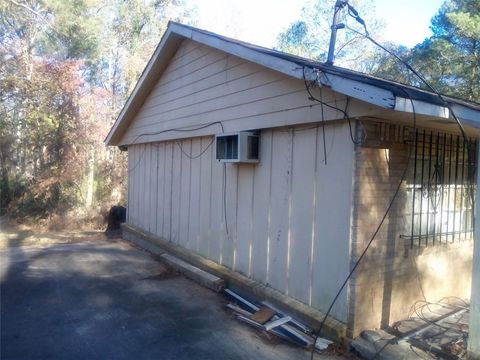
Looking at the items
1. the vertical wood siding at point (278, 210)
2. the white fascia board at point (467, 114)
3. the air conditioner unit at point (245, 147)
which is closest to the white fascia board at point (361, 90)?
the vertical wood siding at point (278, 210)

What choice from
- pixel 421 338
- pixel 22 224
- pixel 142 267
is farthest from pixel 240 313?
pixel 22 224

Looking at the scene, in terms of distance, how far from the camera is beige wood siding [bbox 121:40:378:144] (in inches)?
184

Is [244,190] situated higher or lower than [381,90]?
lower

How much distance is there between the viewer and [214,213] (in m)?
6.54

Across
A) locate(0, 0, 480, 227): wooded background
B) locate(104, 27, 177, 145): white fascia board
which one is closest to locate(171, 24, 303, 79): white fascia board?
locate(104, 27, 177, 145): white fascia board

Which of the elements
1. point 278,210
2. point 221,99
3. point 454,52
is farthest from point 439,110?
point 454,52

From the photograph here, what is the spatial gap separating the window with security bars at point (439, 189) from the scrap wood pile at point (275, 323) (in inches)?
61.1

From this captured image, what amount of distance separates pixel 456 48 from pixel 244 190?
1542cm

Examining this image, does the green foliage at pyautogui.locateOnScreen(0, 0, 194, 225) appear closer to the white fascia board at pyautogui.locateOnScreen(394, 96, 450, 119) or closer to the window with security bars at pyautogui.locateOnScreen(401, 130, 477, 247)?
the window with security bars at pyautogui.locateOnScreen(401, 130, 477, 247)

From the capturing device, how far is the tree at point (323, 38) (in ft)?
81.1

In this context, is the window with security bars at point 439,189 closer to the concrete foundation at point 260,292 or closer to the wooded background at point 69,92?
the concrete foundation at point 260,292

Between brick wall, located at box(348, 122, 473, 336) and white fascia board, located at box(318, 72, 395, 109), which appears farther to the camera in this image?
brick wall, located at box(348, 122, 473, 336)

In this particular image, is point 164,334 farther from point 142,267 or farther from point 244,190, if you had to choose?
point 142,267

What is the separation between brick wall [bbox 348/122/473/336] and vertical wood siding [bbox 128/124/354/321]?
0.15 m
